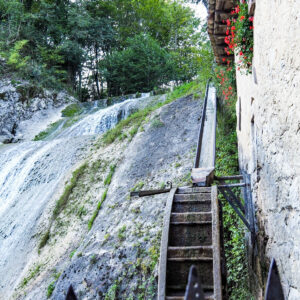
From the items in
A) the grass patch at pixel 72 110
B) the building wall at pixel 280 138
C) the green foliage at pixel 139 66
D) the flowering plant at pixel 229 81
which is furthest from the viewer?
the green foliage at pixel 139 66

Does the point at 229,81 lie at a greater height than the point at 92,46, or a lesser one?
lesser

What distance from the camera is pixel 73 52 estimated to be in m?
22.3

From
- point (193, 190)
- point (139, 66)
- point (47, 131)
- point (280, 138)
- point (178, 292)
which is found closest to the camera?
point (280, 138)

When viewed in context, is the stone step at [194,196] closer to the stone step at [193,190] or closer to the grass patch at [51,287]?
the stone step at [193,190]

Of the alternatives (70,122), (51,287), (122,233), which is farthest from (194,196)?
(70,122)

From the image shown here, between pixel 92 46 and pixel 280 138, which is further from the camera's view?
pixel 92 46

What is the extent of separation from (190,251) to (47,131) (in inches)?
567

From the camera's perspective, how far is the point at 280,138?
2402 millimetres

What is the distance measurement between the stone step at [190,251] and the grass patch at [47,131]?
13.4m

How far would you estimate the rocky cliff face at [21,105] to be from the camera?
16688 mm

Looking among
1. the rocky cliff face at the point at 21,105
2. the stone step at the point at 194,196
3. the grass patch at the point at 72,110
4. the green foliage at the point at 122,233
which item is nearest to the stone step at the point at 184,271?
the stone step at the point at 194,196

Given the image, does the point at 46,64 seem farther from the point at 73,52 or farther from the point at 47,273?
the point at 47,273

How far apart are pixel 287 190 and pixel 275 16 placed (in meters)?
1.40

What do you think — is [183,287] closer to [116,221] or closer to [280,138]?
[280,138]
